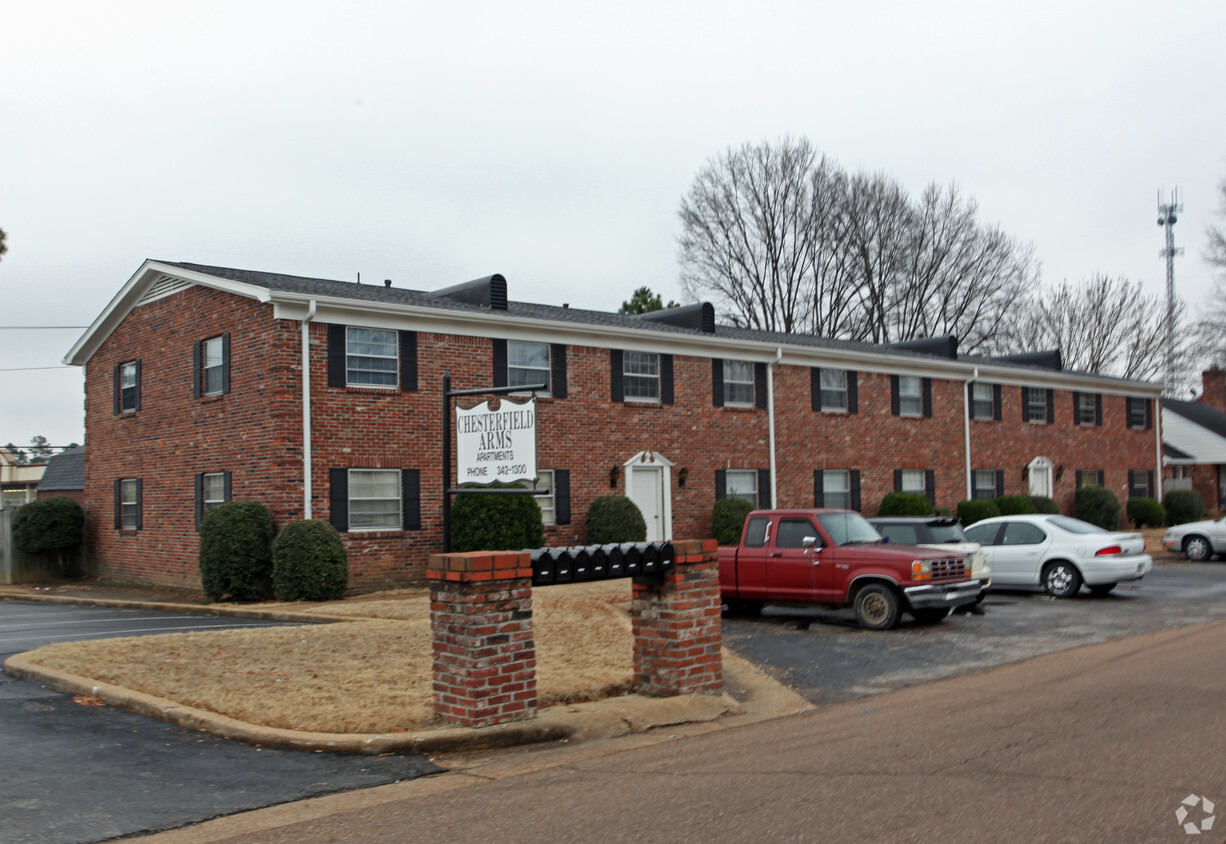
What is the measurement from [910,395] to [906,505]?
3.98m

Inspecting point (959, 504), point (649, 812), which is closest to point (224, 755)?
point (649, 812)

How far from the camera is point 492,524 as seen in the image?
20.2m

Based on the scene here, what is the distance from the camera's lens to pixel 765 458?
27078 mm

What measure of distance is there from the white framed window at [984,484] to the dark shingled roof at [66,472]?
3138 centimetres

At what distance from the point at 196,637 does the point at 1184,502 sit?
36808mm

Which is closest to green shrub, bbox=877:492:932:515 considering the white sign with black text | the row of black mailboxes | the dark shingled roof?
the white sign with black text

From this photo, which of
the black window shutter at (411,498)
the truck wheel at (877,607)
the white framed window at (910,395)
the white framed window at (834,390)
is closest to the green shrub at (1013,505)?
the white framed window at (910,395)

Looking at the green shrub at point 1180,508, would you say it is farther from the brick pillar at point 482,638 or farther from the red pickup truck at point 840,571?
the brick pillar at point 482,638

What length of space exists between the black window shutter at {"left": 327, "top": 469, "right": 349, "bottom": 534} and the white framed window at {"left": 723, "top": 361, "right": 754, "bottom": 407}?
10.0 meters

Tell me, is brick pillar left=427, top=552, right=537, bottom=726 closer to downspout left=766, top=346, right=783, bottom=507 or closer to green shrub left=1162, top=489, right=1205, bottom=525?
downspout left=766, top=346, right=783, bottom=507

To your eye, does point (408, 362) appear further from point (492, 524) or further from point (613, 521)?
point (613, 521)

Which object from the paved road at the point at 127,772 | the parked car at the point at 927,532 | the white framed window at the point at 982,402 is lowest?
the paved road at the point at 127,772

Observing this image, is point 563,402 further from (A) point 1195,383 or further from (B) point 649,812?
(A) point 1195,383

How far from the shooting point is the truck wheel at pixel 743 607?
616 inches
